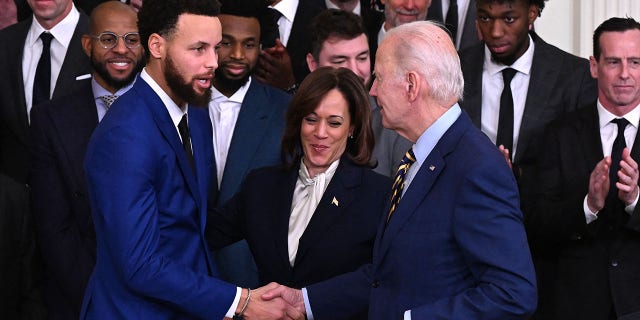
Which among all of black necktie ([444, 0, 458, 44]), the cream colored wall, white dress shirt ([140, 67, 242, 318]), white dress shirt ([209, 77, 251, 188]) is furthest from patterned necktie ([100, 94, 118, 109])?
the cream colored wall

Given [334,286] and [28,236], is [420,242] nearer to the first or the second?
[334,286]

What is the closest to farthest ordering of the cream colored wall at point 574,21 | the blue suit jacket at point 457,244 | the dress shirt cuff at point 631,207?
the blue suit jacket at point 457,244
the dress shirt cuff at point 631,207
the cream colored wall at point 574,21

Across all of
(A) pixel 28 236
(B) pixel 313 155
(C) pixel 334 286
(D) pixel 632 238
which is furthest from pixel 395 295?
(A) pixel 28 236

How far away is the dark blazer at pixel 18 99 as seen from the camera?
5.34 metres

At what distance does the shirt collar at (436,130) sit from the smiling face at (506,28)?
2062mm

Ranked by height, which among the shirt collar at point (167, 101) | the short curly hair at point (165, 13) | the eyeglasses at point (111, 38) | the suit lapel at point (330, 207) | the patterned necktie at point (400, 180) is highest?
the short curly hair at point (165, 13)

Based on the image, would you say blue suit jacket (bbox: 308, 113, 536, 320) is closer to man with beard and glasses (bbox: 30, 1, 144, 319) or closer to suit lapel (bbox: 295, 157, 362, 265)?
suit lapel (bbox: 295, 157, 362, 265)

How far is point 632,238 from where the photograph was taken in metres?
4.68

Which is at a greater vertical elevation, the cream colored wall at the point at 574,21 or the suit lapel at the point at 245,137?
the cream colored wall at the point at 574,21

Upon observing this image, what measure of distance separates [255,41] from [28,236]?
1.27 m

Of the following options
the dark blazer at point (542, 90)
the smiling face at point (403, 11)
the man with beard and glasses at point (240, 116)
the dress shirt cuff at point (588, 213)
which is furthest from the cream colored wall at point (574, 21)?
the man with beard and glasses at point (240, 116)

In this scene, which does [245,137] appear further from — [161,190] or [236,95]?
[161,190]

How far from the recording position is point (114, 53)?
509 cm

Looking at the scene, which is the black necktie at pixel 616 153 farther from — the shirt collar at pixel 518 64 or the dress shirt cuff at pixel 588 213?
the shirt collar at pixel 518 64
